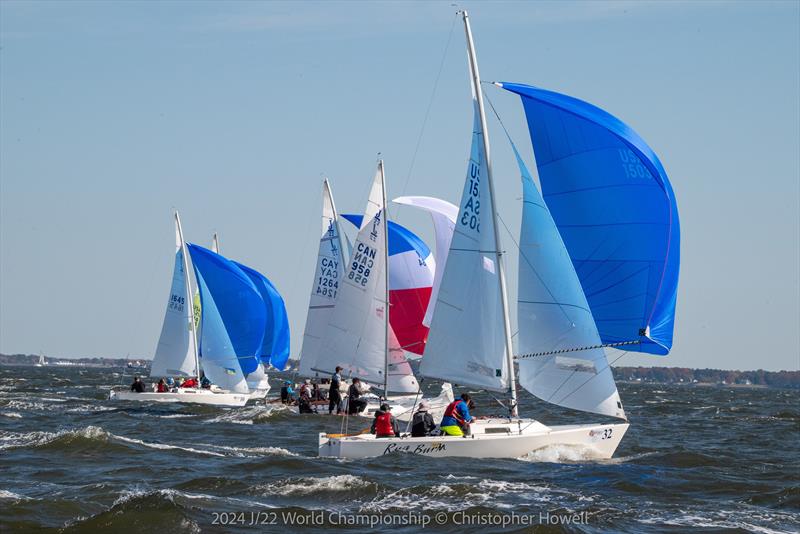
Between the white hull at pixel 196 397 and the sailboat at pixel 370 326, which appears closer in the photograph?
the sailboat at pixel 370 326

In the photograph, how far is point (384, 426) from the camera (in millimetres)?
24656

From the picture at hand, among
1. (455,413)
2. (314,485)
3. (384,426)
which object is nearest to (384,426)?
(384,426)

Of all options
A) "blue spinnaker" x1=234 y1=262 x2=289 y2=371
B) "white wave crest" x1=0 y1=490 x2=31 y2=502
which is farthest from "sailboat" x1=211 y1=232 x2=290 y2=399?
"white wave crest" x1=0 y1=490 x2=31 y2=502

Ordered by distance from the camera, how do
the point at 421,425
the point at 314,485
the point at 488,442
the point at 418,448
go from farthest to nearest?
the point at 421,425
the point at 418,448
the point at 488,442
the point at 314,485

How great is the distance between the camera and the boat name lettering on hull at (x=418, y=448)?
78.4ft

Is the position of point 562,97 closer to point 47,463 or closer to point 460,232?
point 460,232

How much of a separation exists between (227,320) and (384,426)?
26264 mm

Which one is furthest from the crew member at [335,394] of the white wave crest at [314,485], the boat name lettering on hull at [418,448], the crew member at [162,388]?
the white wave crest at [314,485]

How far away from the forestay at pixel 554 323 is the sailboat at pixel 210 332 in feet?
78.5

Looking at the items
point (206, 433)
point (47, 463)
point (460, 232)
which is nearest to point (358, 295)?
point (206, 433)

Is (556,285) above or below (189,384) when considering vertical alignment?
above

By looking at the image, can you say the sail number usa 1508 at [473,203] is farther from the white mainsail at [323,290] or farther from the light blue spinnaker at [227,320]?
the light blue spinnaker at [227,320]

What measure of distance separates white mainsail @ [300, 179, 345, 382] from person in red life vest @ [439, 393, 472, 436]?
714 inches

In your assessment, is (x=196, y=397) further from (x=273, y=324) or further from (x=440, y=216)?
(x=440, y=216)
